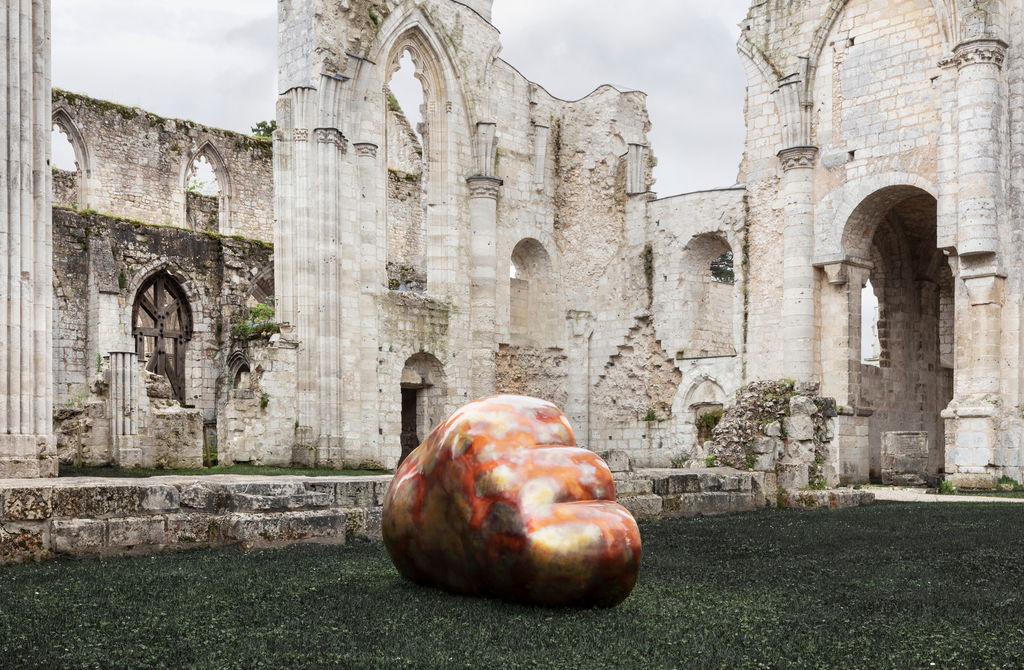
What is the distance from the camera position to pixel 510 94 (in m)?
21.7

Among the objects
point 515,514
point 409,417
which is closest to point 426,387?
point 409,417

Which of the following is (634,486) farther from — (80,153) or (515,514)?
(80,153)

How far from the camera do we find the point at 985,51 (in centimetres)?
1627

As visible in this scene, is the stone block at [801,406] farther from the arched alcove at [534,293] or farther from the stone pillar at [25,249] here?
the arched alcove at [534,293]

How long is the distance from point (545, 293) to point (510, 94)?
442 cm

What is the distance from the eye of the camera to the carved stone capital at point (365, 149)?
18636 millimetres

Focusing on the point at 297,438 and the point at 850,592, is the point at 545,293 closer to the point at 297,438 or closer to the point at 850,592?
the point at 297,438

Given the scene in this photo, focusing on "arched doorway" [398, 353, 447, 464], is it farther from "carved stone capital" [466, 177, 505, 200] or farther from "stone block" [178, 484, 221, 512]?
"stone block" [178, 484, 221, 512]

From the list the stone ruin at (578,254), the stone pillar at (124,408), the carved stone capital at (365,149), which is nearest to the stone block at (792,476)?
the stone ruin at (578,254)

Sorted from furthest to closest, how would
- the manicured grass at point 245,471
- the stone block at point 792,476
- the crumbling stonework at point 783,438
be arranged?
the manicured grass at point 245,471 → the crumbling stonework at point 783,438 → the stone block at point 792,476

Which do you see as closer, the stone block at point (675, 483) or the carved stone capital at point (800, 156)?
the stone block at point (675, 483)

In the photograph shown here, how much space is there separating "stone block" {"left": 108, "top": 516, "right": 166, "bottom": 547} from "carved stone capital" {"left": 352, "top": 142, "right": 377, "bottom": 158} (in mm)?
12961

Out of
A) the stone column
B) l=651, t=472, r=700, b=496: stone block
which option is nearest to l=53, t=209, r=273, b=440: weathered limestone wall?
the stone column

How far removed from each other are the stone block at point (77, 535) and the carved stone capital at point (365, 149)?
1322cm
